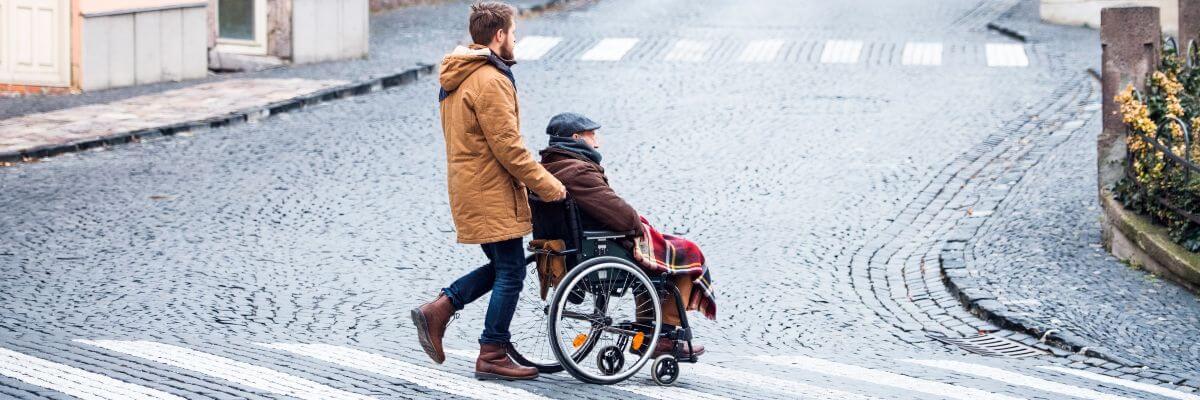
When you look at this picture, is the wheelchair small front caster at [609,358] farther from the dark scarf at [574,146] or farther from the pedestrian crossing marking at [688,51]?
the pedestrian crossing marking at [688,51]

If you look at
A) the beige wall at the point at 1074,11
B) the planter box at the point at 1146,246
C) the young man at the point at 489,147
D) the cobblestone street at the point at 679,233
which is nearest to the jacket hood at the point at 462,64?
the young man at the point at 489,147

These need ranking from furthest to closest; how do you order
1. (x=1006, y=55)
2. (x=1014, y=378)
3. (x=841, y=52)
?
1. (x=841, y=52)
2. (x=1006, y=55)
3. (x=1014, y=378)

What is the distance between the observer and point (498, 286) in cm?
705

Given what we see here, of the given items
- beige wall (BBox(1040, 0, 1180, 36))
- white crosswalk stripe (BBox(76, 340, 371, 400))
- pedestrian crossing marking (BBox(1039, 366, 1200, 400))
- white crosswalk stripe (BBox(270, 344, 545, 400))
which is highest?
beige wall (BBox(1040, 0, 1180, 36))

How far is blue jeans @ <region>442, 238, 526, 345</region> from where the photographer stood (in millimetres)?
6980

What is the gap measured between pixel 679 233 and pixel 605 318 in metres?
4.15

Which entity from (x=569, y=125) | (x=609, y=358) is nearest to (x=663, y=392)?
(x=609, y=358)

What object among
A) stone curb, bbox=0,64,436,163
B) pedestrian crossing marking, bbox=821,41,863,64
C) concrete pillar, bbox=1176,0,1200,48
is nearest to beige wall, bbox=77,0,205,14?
stone curb, bbox=0,64,436,163

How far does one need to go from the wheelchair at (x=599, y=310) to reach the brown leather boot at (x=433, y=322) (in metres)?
0.34

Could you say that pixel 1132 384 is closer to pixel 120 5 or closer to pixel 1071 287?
pixel 1071 287

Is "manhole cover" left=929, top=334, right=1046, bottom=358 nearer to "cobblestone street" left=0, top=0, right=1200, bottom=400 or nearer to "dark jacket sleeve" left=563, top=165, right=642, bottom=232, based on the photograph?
"cobblestone street" left=0, top=0, right=1200, bottom=400

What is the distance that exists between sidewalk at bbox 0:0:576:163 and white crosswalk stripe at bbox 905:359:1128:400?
8.28 m

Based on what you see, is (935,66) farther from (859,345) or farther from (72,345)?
(72,345)

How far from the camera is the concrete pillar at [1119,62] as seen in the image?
11539 millimetres
